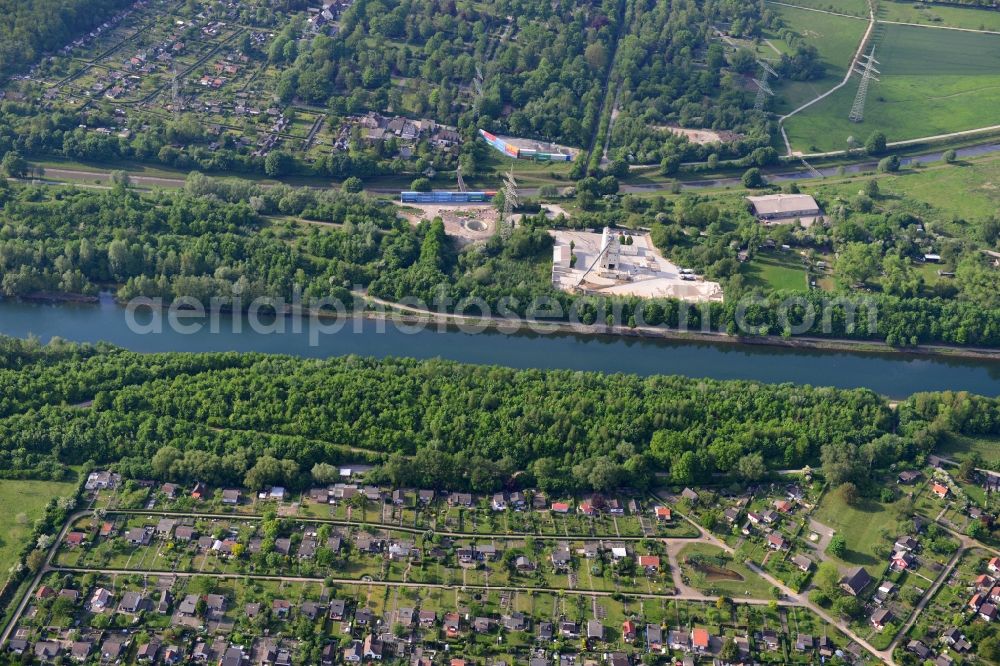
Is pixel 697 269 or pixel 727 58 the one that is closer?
pixel 697 269

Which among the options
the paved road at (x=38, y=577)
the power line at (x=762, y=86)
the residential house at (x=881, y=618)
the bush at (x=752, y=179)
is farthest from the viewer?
the power line at (x=762, y=86)

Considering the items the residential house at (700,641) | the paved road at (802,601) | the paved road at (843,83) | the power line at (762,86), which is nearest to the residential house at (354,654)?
the residential house at (700,641)

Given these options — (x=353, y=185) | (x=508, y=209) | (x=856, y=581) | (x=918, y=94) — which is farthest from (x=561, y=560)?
(x=918, y=94)

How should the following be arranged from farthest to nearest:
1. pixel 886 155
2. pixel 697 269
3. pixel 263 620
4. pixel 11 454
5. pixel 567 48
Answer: pixel 567 48
pixel 886 155
pixel 697 269
pixel 11 454
pixel 263 620

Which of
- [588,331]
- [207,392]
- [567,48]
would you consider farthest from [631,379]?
[567,48]

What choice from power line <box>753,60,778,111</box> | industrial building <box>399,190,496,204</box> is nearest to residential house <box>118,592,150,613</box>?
industrial building <box>399,190,496,204</box>

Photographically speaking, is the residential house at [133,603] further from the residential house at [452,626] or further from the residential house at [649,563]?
the residential house at [649,563]

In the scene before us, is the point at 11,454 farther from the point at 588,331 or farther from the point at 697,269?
the point at 697,269
